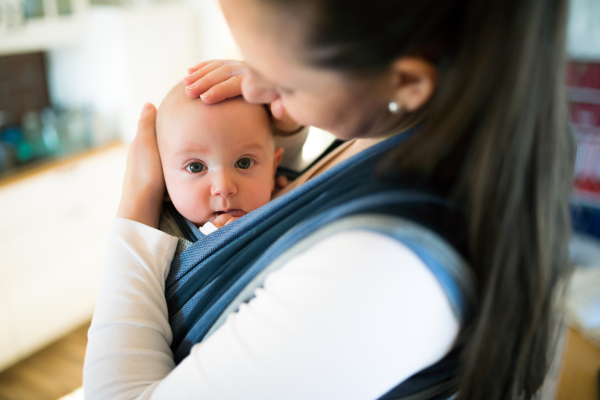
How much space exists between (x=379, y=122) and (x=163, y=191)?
0.52m

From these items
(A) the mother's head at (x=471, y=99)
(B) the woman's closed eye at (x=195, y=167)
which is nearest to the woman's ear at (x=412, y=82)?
(A) the mother's head at (x=471, y=99)

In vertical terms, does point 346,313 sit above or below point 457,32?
below

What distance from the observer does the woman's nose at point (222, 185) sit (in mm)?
878

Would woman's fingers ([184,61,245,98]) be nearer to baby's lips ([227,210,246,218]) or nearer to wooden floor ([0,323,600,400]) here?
baby's lips ([227,210,246,218])

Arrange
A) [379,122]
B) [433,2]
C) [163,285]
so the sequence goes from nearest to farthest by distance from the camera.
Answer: [433,2]
[379,122]
[163,285]

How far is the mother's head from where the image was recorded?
17.0 inches

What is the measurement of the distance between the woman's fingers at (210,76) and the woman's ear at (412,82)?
0.47 metres

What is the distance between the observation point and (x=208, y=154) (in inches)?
35.2

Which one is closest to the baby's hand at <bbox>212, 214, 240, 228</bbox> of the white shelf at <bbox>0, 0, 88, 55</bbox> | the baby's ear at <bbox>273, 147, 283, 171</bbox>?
the baby's ear at <bbox>273, 147, 283, 171</bbox>

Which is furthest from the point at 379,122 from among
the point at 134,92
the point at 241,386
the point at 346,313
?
the point at 134,92

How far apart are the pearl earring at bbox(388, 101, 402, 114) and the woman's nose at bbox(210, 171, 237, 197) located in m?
0.43

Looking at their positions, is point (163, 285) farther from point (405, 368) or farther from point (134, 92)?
point (134, 92)

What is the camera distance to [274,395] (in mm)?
490

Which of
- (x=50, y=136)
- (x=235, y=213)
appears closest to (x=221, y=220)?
(x=235, y=213)
